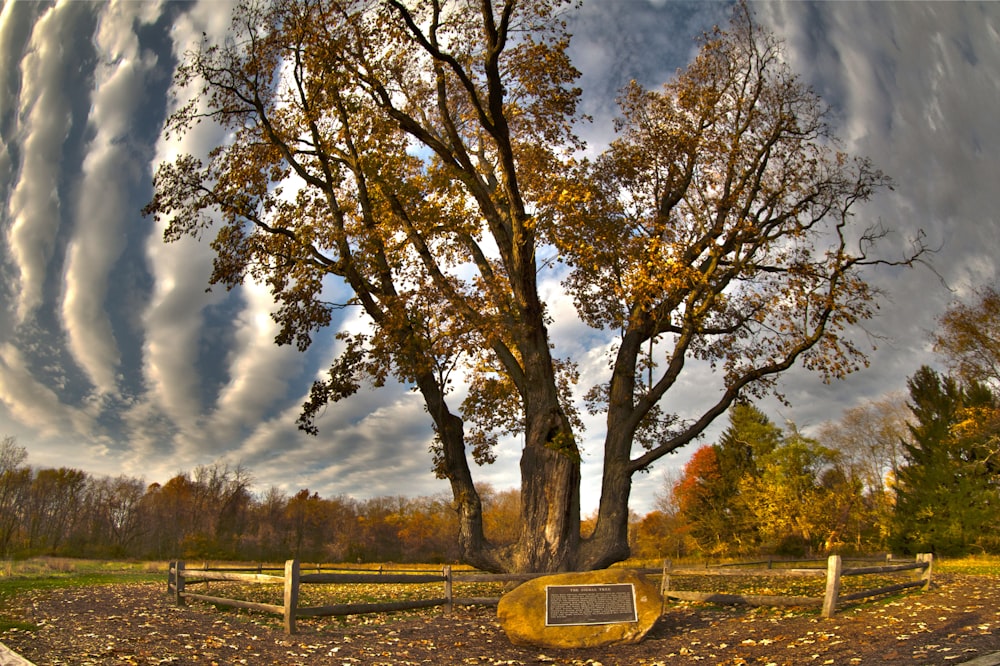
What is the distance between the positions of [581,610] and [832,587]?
465 cm

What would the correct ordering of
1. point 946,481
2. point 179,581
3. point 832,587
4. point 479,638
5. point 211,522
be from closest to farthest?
1. point 479,638
2. point 832,587
3. point 179,581
4. point 946,481
5. point 211,522

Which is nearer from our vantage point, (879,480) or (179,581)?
(179,581)

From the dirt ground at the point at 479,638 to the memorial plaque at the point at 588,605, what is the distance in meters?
0.43

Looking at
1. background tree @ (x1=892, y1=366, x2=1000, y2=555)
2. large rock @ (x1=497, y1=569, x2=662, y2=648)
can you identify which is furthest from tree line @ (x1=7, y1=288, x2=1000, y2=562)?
large rock @ (x1=497, y1=569, x2=662, y2=648)

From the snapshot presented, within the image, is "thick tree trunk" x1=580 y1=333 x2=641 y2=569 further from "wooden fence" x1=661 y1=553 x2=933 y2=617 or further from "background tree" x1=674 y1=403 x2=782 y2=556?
"background tree" x1=674 y1=403 x2=782 y2=556

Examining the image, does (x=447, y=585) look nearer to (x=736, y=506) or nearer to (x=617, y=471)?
(x=617, y=471)

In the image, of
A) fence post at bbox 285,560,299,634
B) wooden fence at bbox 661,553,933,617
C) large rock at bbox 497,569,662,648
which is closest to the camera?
large rock at bbox 497,569,662,648

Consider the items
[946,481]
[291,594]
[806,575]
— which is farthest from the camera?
[946,481]

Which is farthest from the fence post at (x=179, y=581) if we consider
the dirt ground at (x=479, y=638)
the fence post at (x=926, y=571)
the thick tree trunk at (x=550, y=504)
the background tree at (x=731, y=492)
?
the background tree at (x=731, y=492)

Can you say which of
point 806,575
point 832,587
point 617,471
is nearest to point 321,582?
point 617,471

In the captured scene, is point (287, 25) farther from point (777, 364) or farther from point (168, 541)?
point (168, 541)

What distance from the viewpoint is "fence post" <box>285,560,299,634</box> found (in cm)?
948

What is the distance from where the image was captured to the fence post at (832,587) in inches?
412

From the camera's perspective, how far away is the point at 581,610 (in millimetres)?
9328
